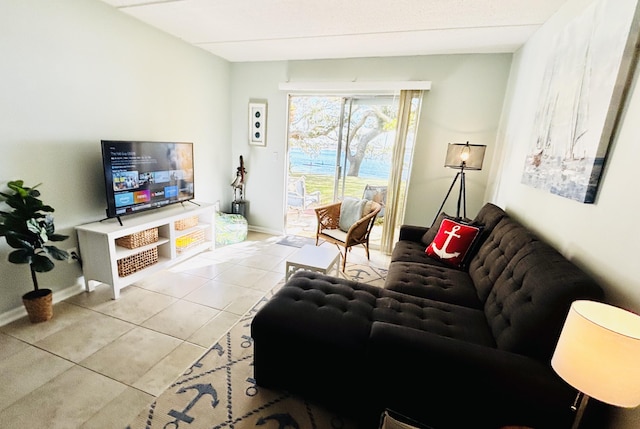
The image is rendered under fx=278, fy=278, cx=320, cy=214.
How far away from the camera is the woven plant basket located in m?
2.05

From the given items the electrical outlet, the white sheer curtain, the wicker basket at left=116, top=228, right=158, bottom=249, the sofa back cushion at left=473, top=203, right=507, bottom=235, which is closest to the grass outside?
the white sheer curtain

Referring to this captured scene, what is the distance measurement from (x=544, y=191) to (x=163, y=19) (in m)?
3.66

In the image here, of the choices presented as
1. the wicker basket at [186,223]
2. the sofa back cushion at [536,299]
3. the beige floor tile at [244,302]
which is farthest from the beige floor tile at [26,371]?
the sofa back cushion at [536,299]

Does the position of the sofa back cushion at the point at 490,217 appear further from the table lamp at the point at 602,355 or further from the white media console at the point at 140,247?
the white media console at the point at 140,247

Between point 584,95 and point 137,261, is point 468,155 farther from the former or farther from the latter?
point 137,261

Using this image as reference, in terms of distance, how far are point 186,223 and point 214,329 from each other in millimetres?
1676

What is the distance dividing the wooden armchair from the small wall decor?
1.57 meters

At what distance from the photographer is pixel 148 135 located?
3053 millimetres

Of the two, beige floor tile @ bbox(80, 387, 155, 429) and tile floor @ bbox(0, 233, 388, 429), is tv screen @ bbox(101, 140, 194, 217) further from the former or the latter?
beige floor tile @ bbox(80, 387, 155, 429)

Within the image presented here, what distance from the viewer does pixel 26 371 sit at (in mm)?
1678

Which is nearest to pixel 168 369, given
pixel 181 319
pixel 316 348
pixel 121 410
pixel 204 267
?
pixel 121 410

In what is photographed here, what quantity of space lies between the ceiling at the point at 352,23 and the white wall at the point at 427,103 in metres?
0.18

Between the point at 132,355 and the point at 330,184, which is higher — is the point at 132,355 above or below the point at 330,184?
below

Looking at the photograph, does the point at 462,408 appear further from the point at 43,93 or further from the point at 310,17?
the point at 43,93
